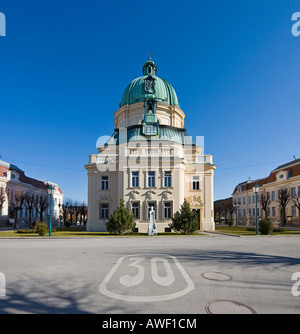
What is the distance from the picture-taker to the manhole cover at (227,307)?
5031 mm

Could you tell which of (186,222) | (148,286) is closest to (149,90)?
(186,222)

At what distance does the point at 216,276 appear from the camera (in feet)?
25.6

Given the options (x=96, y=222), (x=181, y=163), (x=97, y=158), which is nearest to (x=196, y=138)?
(x=181, y=163)

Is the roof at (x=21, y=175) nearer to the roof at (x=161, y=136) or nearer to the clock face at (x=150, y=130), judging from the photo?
the roof at (x=161, y=136)

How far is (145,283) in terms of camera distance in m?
6.96

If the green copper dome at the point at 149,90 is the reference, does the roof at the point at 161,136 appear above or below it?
below

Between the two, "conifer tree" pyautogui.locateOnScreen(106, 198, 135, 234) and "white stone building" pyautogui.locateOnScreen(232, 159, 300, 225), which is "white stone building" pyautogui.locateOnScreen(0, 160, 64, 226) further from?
"white stone building" pyautogui.locateOnScreen(232, 159, 300, 225)

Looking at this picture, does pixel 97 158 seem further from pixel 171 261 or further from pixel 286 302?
pixel 286 302

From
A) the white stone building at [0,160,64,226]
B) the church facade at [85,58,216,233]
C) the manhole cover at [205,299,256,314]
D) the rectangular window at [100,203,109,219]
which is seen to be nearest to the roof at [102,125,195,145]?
the church facade at [85,58,216,233]

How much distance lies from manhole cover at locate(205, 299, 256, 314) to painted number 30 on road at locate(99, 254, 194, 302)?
0.95 m

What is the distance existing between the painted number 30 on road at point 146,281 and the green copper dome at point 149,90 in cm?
Answer: 3215

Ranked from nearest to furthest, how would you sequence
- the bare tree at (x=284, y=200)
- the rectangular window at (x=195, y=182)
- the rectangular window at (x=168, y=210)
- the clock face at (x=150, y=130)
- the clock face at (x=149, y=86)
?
the rectangular window at (x=168, y=210), the rectangular window at (x=195, y=182), the clock face at (x=150, y=130), the clock face at (x=149, y=86), the bare tree at (x=284, y=200)

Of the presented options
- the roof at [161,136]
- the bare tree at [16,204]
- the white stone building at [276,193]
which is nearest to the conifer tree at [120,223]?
the roof at [161,136]

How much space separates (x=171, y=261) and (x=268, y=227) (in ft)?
61.2
